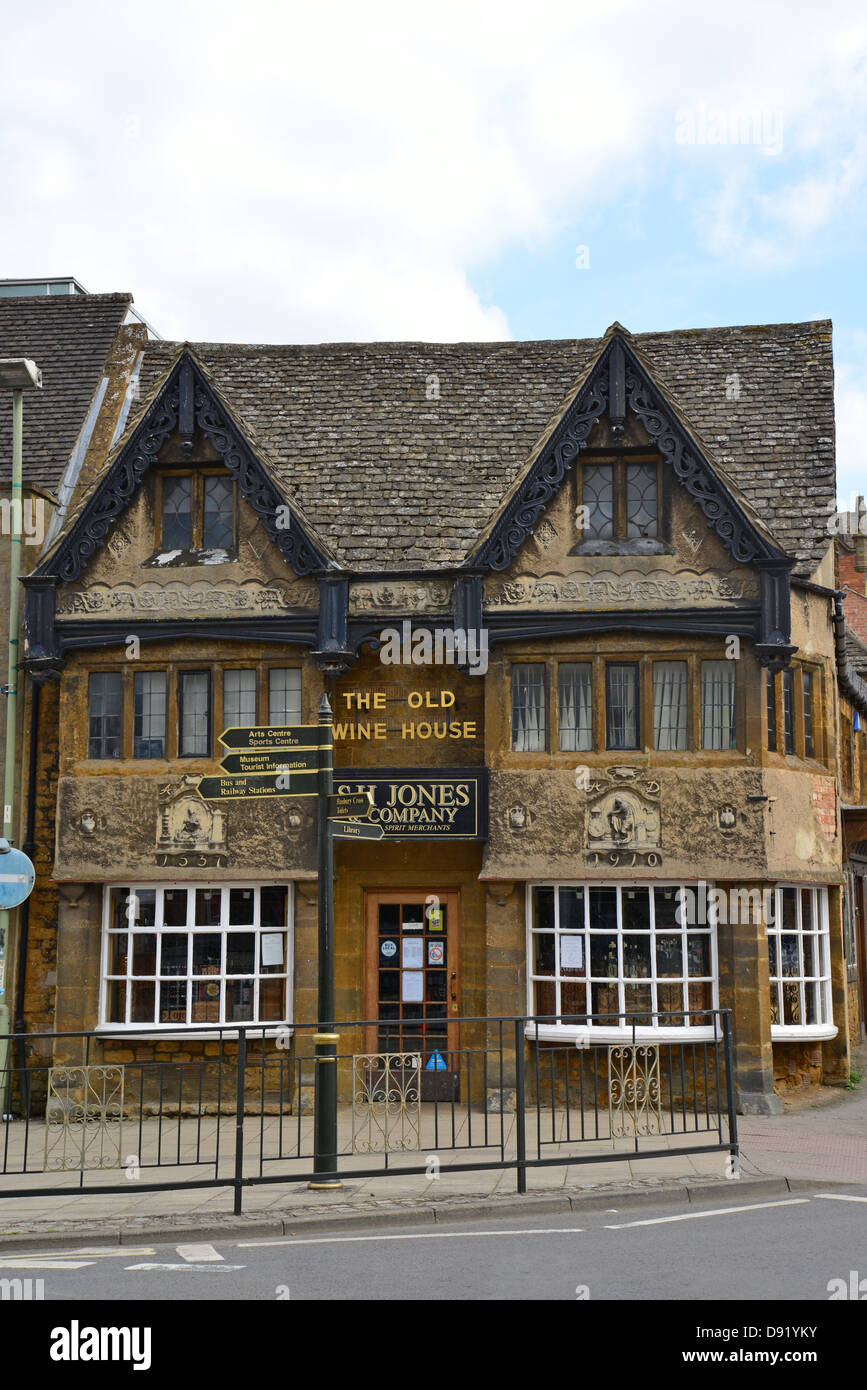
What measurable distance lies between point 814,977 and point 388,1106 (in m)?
7.71

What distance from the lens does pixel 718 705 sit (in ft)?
57.6

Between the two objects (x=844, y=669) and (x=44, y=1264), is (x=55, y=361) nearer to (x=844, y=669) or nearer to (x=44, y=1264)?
(x=844, y=669)

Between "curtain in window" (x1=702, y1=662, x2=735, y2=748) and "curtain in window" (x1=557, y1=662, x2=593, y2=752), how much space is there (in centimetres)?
139

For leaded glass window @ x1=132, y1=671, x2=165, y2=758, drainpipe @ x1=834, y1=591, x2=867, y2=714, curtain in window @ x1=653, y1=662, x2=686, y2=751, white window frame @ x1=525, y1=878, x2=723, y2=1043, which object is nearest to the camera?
white window frame @ x1=525, y1=878, x2=723, y2=1043

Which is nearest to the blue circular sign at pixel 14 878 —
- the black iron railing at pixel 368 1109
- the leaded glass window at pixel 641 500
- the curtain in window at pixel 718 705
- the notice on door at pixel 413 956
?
the black iron railing at pixel 368 1109

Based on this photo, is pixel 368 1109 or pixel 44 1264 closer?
pixel 44 1264

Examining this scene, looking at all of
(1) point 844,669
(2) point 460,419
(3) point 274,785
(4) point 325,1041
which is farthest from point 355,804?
(1) point 844,669

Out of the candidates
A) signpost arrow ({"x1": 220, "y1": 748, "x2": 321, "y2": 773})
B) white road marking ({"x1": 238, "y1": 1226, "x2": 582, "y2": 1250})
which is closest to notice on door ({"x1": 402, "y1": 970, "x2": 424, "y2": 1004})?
signpost arrow ({"x1": 220, "y1": 748, "x2": 321, "y2": 773})

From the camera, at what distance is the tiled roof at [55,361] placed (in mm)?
20281

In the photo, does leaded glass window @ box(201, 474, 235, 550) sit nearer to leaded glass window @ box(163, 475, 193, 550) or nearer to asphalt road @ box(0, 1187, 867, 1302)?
leaded glass window @ box(163, 475, 193, 550)

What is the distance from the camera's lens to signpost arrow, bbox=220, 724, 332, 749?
12398 millimetres

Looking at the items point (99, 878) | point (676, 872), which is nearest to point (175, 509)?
point (99, 878)

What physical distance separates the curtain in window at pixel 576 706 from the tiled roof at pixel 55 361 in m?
7.61
